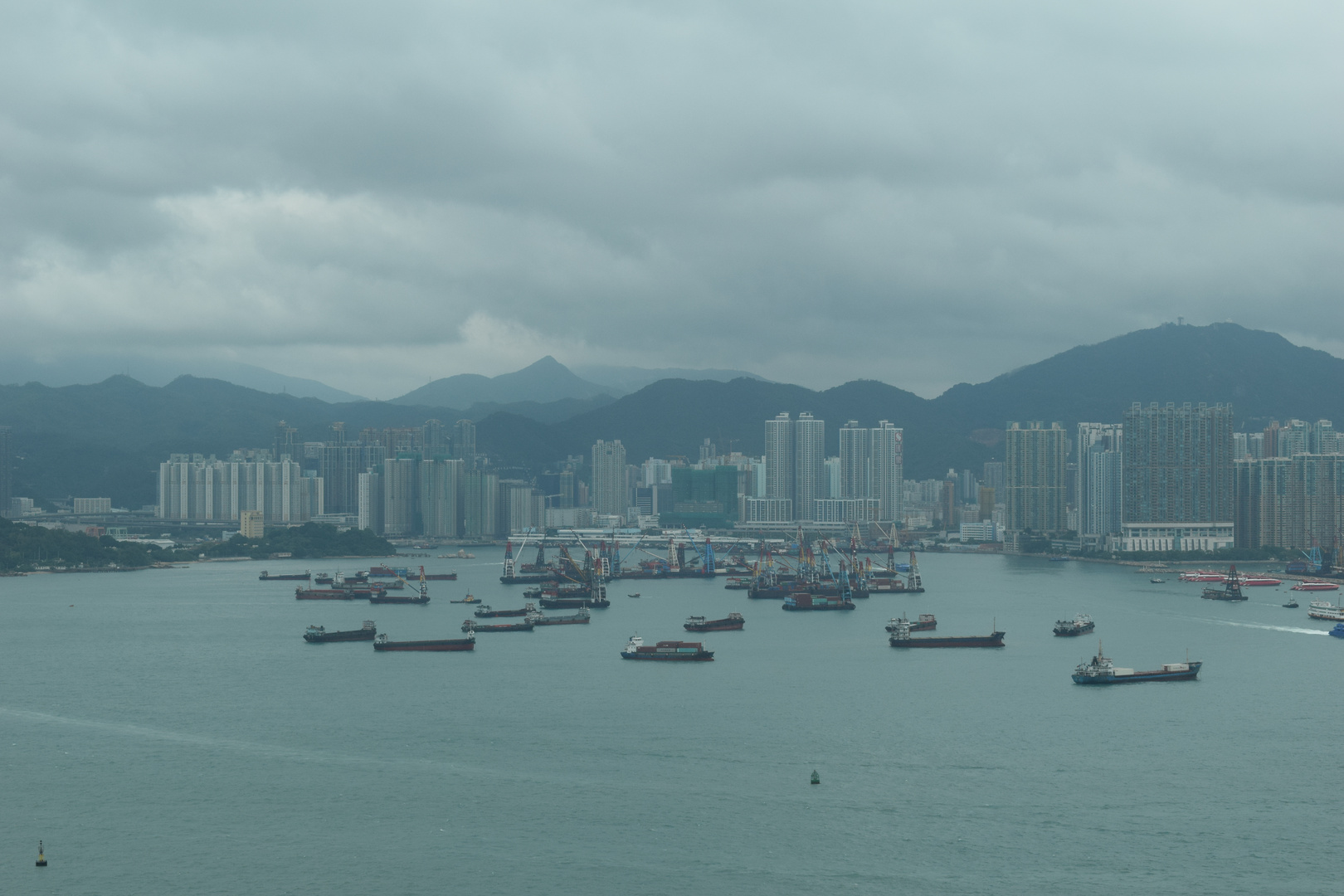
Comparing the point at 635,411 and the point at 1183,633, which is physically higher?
the point at 635,411

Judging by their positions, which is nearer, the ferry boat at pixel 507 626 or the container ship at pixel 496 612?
the ferry boat at pixel 507 626

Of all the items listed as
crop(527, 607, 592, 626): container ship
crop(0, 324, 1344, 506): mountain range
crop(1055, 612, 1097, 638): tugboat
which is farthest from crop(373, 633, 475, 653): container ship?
crop(0, 324, 1344, 506): mountain range

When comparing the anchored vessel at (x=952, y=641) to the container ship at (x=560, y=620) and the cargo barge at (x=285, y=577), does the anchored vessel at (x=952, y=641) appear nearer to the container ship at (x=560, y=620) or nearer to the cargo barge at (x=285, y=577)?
the container ship at (x=560, y=620)

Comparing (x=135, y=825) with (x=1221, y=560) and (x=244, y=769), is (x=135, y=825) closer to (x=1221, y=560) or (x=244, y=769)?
(x=244, y=769)

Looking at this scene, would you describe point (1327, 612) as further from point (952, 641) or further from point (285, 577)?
point (285, 577)

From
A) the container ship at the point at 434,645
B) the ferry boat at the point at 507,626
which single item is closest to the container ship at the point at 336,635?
the container ship at the point at 434,645

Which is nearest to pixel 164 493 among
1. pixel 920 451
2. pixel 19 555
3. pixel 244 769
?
pixel 19 555

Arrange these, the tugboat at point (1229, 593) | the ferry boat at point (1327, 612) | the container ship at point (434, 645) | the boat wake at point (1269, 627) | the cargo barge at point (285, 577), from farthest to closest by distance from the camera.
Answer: the cargo barge at point (285, 577) < the tugboat at point (1229, 593) < the ferry boat at point (1327, 612) < the boat wake at point (1269, 627) < the container ship at point (434, 645)
